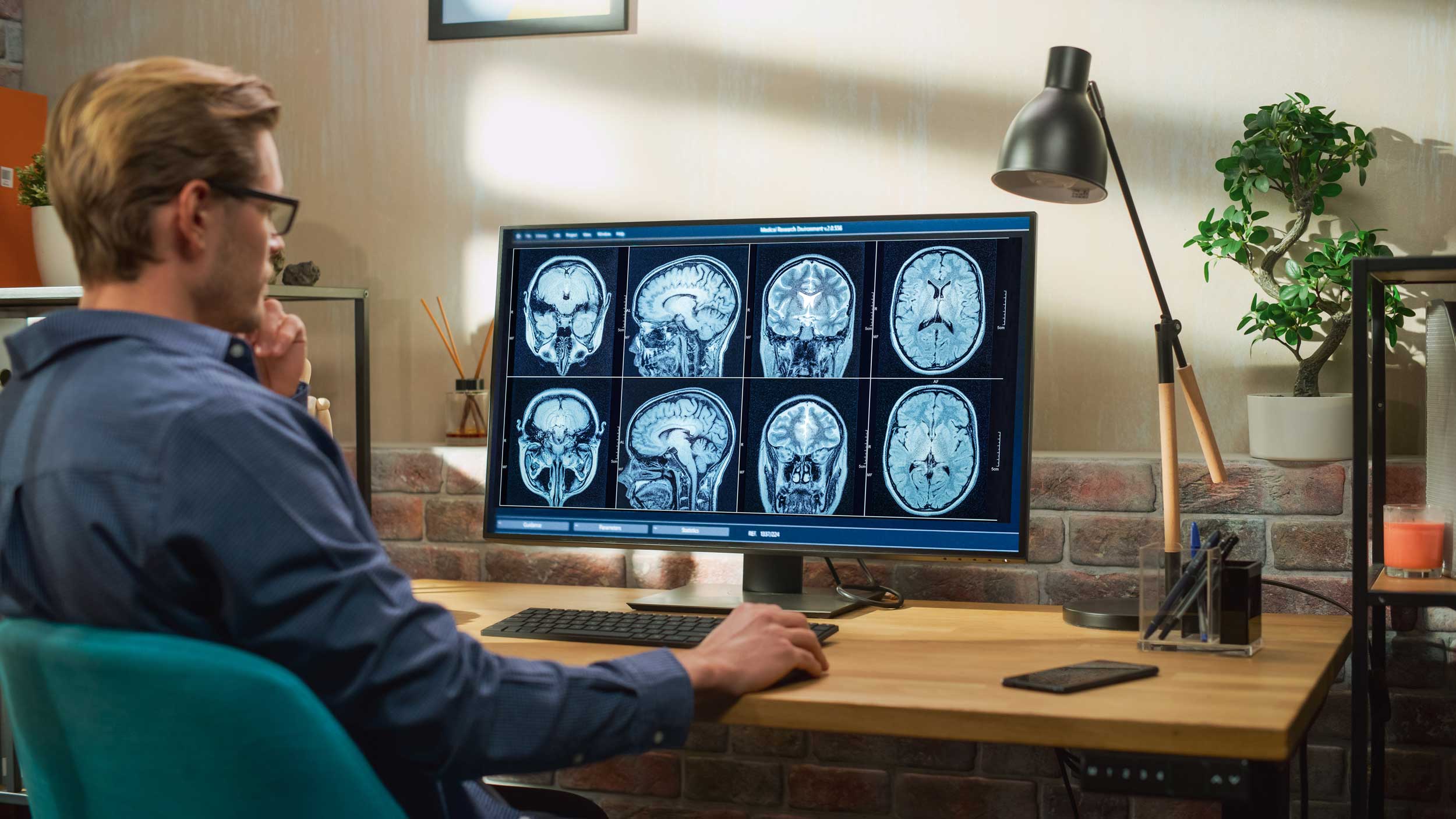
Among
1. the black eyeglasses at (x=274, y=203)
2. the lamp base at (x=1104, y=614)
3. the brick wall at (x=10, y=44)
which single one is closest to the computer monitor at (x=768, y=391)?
the lamp base at (x=1104, y=614)

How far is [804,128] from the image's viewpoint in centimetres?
227

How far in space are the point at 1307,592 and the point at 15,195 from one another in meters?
2.50

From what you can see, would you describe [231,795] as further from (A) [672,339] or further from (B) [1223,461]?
(B) [1223,461]

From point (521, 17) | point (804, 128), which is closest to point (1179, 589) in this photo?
point (804, 128)

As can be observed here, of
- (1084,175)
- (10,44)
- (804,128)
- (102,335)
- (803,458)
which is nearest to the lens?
(102,335)

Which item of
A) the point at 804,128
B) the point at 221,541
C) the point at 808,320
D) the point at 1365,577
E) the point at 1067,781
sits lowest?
the point at 1067,781

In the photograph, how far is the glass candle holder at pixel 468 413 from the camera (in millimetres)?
2373

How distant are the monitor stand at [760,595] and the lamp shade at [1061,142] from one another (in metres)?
0.65

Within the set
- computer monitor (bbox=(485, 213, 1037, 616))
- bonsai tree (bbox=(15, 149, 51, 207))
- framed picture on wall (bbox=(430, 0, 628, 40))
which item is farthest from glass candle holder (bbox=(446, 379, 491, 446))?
bonsai tree (bbox=(15, 149, 51, 207))

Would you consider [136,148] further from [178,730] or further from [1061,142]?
[1061,142]

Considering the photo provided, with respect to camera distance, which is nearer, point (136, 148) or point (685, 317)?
point (136, 148)

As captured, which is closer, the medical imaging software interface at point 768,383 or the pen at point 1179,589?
the pen at point 1179,589

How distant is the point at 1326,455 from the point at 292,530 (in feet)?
5.10

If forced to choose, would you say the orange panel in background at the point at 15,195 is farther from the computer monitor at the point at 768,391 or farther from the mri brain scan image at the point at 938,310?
the mri brain scan image at the point at 938,310
